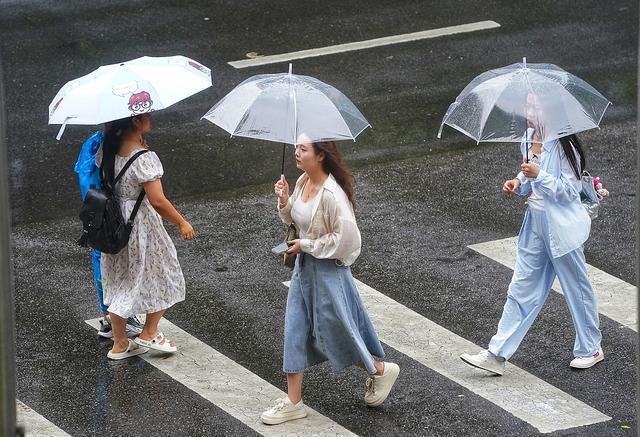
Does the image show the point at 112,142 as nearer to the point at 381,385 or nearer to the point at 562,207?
the point at 381,385

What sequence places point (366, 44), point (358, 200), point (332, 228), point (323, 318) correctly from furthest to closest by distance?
1. point (366, 44)
2. point (358, 200)
3. point (323, 318)
4. point (332, 228)

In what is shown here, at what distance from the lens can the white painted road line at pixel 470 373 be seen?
8.03 metres

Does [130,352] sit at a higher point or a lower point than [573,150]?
lower

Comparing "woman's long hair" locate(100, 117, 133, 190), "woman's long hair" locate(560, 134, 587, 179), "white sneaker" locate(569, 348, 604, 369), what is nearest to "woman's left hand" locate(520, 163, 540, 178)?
"woman's long hair" locate(560, 134, 587, 179)

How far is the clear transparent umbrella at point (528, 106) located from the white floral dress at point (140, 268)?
2.02 meters

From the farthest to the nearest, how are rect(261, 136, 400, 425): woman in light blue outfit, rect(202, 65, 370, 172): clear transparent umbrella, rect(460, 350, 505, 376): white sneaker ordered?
rect(460, 350, 505, 376): white sneaker < rect(261, 136, 400, 425): woman in light blue outfit < rect(202, 65, 370, 172): clear transparent umbrella

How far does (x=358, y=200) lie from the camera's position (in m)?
11.3

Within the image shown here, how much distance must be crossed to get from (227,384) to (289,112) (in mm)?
1875

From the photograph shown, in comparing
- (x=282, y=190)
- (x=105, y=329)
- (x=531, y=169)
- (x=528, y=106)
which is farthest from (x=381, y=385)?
(x=105, y=329)

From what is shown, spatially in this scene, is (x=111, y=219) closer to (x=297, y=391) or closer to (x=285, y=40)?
(x=297, y=391)

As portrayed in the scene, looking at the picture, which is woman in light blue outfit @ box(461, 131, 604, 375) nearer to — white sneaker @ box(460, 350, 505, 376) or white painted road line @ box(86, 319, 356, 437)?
white sneaker @ box(460, 350, 505, 376)

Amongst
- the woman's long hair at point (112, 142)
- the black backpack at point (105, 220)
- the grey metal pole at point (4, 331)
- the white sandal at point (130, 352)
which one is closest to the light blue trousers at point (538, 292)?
the white sandal at point (130, 352)

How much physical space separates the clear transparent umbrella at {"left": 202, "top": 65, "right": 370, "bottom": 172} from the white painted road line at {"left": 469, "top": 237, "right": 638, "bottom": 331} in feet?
8.47

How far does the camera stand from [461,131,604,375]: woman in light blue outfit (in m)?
8.23
